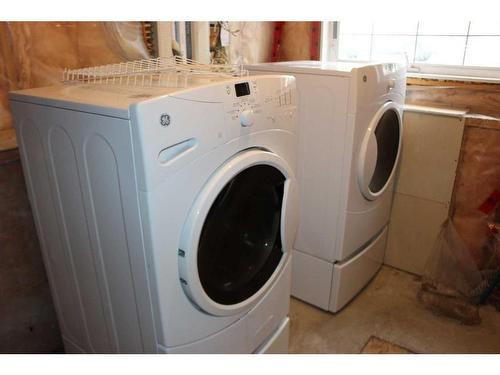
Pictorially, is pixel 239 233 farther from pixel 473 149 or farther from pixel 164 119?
pixel 473 149

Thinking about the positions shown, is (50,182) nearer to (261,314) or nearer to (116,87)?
(116,87)

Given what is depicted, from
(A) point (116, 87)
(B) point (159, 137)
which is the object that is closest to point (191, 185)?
(B) point (159, 137)

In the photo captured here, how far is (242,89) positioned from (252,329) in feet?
2.54

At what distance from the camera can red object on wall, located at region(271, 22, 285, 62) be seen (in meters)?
2.43

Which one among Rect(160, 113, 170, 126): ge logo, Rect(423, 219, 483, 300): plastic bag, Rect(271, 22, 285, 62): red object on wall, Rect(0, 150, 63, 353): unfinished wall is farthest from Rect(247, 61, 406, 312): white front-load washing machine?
Rect(0, 150, 63, 353): unfinished wall

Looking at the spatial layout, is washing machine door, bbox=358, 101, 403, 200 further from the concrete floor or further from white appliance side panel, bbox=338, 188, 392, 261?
the concrete floor

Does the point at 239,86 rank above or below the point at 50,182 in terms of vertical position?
above

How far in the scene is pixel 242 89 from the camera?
1.00 metres

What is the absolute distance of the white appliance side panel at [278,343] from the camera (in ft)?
4.57

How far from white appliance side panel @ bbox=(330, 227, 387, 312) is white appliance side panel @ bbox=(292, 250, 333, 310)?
4 centimetres

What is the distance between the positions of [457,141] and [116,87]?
1639 mm

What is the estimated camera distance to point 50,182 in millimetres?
1115

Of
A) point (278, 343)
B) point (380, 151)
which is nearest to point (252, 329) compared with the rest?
point (278, 343)
